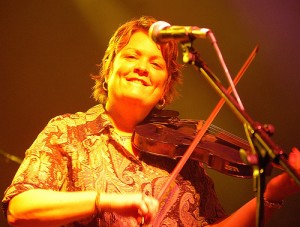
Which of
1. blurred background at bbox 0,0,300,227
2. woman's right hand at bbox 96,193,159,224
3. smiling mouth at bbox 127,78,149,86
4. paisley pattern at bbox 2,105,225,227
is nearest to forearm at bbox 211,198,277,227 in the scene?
paisley pattern at bbox 2,105,225,227

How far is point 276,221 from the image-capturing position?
9.20 ft

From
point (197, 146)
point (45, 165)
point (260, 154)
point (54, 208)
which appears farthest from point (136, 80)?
point (260, 154)

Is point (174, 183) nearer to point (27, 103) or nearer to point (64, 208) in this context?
point (64, 208)

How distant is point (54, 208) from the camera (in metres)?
1.42

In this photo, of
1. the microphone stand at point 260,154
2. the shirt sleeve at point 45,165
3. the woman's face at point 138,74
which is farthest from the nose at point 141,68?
the microphone stand at point 260,154

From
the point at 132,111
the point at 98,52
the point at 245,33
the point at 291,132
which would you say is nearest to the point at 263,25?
the point at 245,33

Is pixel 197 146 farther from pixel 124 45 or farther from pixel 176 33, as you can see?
pixel 176 33

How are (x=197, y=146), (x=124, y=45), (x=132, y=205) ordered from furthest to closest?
(x=124, y=45), (x=197, y=146), (x=132, y=205)

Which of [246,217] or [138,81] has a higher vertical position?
[138,81]

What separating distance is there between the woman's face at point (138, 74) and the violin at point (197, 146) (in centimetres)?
14

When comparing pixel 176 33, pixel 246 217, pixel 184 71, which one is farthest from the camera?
pixel 184 71

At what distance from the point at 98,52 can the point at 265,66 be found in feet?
3.58

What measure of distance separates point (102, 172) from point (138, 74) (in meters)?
0.48

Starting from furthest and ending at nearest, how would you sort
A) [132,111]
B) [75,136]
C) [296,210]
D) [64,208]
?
[296,210]
[132,111]
[75,136]
[64,208]
